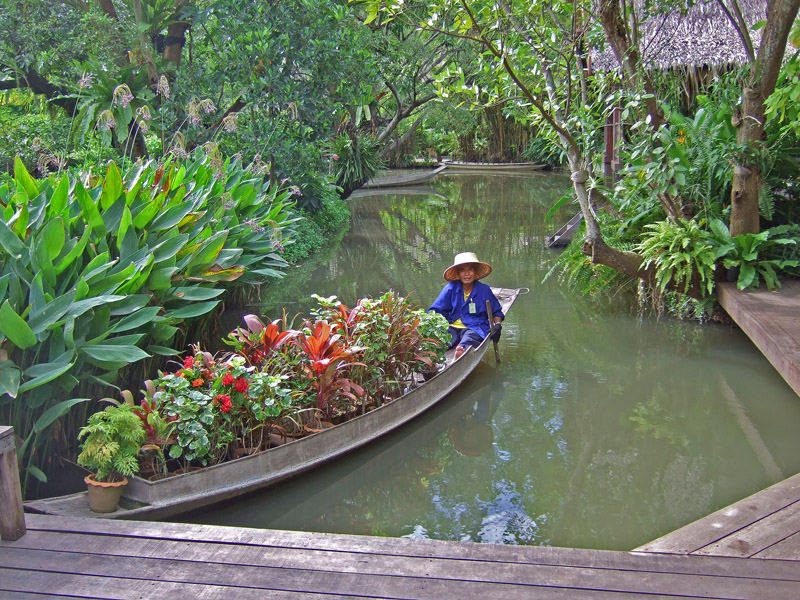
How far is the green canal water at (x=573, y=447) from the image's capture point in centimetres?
456

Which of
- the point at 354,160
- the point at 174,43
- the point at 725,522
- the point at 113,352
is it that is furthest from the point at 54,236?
the point at 354,160

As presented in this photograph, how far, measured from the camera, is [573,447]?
18.2 feet

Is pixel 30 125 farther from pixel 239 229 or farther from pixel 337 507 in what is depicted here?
pixel 337 507

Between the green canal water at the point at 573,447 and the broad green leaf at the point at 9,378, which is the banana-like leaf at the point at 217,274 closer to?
the green canal water at the point at 573,447

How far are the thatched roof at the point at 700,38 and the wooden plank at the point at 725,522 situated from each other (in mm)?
6917

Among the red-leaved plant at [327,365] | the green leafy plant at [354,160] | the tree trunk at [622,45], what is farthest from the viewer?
the green leafy plant at [354,160]

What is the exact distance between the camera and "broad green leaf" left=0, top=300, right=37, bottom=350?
12.4ft

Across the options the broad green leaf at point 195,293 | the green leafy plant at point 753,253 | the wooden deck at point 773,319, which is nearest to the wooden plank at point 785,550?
the wooden deck at point 773,319

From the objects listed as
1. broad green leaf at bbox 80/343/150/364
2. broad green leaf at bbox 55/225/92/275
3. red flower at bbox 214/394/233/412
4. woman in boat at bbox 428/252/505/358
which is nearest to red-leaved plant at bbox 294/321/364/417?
red flower at bbox 214/394/233/412

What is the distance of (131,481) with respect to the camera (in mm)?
4090

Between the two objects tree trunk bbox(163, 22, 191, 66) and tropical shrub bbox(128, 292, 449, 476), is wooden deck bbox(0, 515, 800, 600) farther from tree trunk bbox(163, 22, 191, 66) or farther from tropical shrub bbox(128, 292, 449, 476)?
tree trunk bbox(163, 22, 191, 66)

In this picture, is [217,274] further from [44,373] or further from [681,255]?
[681,255]

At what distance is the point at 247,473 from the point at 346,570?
4.99 ft

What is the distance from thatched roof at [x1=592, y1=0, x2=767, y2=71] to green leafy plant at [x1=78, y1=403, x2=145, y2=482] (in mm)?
7842
